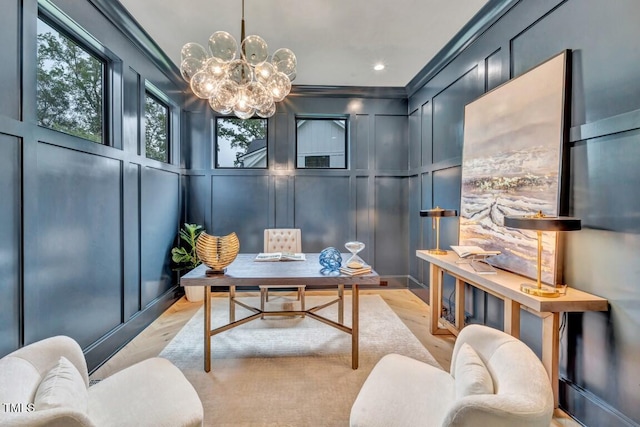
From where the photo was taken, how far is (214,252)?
229 centimetres

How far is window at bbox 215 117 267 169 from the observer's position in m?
4.61

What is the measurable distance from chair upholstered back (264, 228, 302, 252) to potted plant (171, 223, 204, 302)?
1087 millimetres

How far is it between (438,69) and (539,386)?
3551 millimetres

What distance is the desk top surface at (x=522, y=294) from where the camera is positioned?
1.65 meters

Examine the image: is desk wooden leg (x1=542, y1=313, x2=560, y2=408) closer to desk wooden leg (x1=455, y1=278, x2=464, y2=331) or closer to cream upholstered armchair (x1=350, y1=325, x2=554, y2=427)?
cream upholstered armchair (x1=350, y1=325, x2=554, y2=427)

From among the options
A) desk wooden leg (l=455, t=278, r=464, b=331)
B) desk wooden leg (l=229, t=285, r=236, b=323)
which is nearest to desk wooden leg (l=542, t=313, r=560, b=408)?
desk wooden leg (l=455, t=278, r=464, b=331)

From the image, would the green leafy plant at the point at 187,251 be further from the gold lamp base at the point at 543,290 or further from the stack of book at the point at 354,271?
the gold lamp base at the point at 543,290

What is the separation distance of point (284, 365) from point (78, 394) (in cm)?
155

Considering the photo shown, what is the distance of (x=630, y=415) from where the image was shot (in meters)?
1.55

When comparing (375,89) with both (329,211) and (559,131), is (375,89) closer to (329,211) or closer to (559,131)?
(329,211)

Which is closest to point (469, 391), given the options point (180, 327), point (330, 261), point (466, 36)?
point (330, 261)

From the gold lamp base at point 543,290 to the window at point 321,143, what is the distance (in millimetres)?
3256

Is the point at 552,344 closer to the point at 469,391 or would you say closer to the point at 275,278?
the point at 469,391

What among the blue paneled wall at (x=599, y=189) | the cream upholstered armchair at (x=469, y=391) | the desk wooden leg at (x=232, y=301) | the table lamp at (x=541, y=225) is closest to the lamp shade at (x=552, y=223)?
the table lamp at (x=541, y=225)
